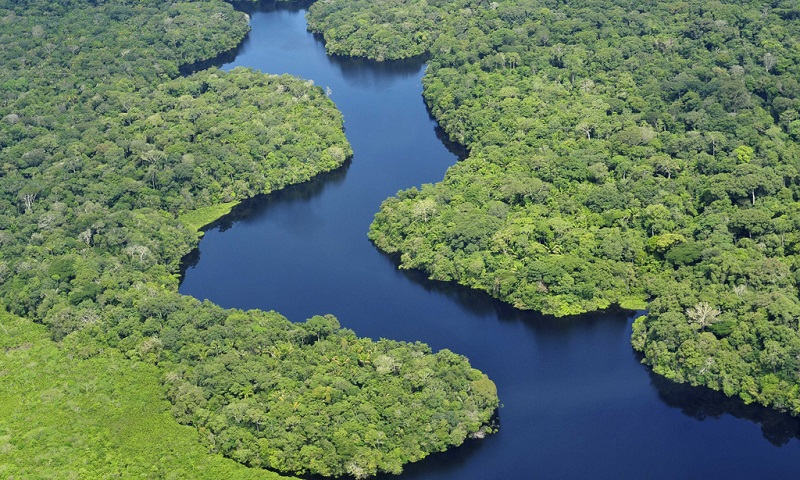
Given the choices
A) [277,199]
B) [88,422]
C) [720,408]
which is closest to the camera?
[88,422]

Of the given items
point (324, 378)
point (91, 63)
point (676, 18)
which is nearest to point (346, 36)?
point (91, 63)

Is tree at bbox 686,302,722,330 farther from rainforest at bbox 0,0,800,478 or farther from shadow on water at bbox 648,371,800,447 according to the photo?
shadow on water at bbox 648,371,800,447

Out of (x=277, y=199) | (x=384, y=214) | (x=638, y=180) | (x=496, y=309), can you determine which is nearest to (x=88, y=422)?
(x=496, y=309)

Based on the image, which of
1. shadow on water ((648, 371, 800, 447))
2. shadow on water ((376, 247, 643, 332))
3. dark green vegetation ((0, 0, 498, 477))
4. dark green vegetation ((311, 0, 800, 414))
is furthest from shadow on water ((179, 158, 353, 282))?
shadow on water ((648, 371, 800, 447))

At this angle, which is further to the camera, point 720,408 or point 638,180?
point 638,180

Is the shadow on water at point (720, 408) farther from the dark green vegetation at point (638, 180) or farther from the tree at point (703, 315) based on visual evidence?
the tree at point (703, 315)

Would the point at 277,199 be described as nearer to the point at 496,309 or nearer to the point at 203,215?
the point at 203,215

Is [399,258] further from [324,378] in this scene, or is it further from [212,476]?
[212,476]

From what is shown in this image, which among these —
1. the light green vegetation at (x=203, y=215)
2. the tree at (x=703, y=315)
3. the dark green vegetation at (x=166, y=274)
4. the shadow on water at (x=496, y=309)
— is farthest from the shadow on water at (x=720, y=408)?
the light green vegetation at (x=203, y=215)
